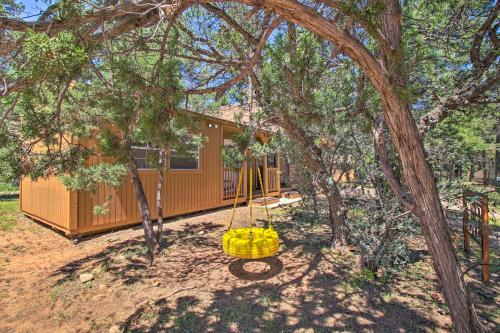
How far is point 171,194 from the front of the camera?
336 inches

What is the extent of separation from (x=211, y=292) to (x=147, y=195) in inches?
181

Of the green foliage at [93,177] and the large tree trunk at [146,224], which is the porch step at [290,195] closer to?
the large tree trunk at [146,224]

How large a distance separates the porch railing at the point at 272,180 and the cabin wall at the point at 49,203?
8.36m

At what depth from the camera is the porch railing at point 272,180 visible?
1337 cm

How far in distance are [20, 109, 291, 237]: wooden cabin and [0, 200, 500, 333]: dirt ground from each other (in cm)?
78

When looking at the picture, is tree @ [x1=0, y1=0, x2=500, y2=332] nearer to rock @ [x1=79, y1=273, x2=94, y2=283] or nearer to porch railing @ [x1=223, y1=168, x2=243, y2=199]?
rock @ [x1=79, y1=273, x2=94, y2=283]

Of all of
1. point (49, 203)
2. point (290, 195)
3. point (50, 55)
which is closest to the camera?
point (50, 55)

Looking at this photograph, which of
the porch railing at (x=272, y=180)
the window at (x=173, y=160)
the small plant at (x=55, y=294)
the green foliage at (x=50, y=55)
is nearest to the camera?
the green foliage at (x=50, y=55)

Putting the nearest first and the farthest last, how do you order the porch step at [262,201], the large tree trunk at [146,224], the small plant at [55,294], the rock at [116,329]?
1. the rock at [116,329]
2. the small plant at [55,294]
3. the large tree trunk at [146,224]
4. the porch step at [262,201]

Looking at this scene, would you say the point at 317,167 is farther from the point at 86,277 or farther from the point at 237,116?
the point at 86,277

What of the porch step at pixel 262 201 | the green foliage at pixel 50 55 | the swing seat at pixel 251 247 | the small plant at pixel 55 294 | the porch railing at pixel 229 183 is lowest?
the small plant at pixel 55 294

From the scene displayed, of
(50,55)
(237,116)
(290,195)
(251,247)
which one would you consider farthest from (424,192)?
(290,195)

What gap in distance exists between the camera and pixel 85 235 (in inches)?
264

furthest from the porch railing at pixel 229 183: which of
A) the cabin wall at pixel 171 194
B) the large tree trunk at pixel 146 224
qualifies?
the large tree trunk at pixel 146 224
